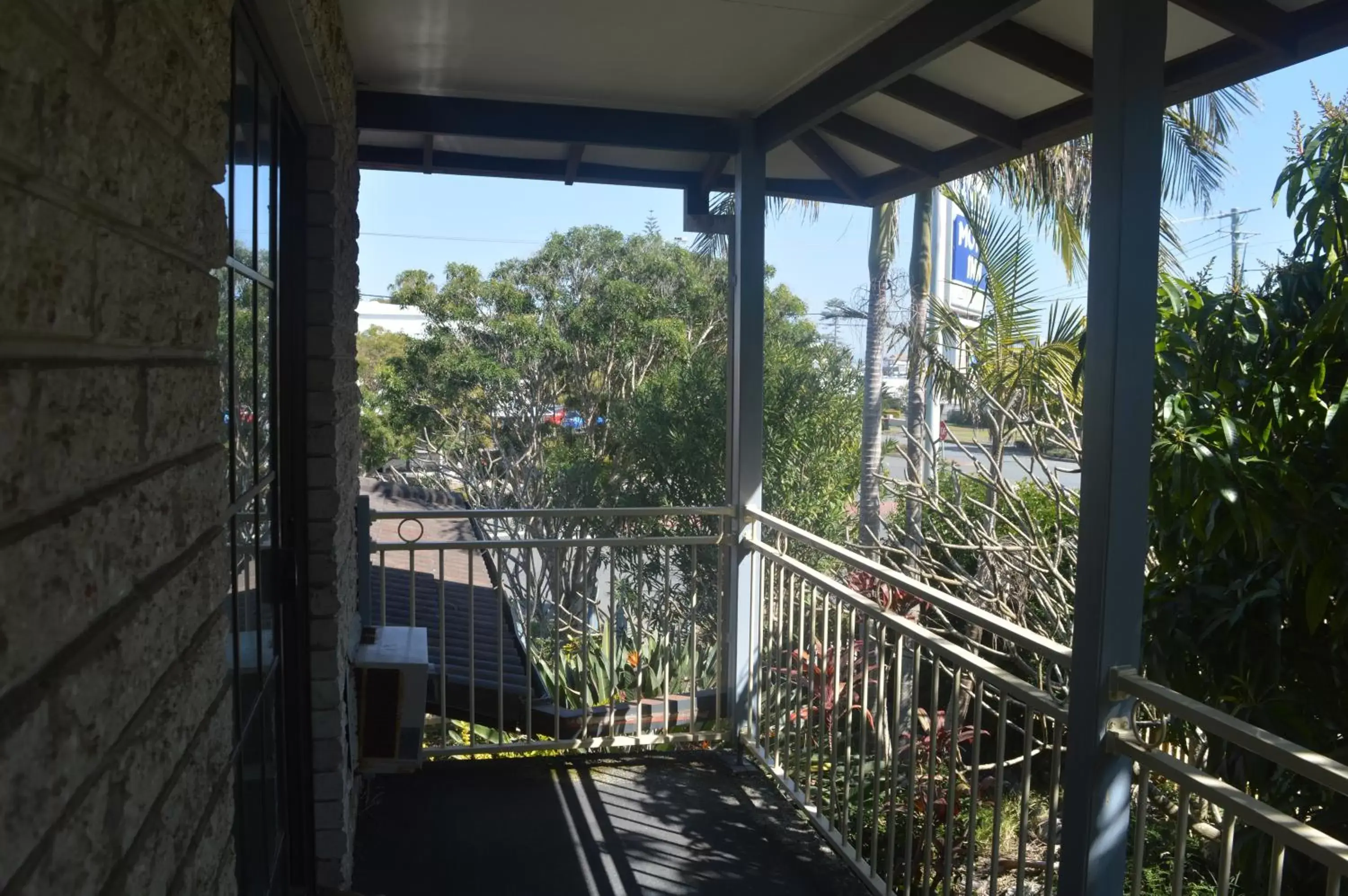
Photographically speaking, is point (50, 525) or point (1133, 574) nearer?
point (50, 525)

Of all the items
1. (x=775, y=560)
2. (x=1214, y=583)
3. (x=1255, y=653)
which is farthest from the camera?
(x=775, y=560)

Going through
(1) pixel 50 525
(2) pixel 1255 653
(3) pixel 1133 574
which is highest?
(1) pixel 50 525

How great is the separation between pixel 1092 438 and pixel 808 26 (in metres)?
1.50

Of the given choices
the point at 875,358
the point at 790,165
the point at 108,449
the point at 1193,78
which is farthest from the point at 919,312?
the point at 108,449

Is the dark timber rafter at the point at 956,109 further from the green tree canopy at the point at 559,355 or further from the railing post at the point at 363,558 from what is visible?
the green tree canopy at the point at 559,355

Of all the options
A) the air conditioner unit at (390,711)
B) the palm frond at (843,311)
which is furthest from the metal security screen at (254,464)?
the palm frond at (843,311)

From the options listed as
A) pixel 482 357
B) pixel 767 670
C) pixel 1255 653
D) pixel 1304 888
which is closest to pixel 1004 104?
pixel 1255 653

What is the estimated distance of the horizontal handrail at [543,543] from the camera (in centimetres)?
389

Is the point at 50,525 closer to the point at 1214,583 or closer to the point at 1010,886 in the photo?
the point at 1214,583

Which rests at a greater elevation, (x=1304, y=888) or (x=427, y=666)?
(x=427, y=666)

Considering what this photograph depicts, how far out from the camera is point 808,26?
2908mm

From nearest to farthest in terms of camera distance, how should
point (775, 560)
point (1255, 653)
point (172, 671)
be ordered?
point (172, 671) < point (1255, 653) < point (775, 560)

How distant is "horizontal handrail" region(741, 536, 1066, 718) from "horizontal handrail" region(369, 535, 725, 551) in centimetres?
32

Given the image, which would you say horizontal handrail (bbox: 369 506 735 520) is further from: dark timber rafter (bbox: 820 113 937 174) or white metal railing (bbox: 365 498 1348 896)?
dark timber rafter (bbox: 820 113 937 174)
